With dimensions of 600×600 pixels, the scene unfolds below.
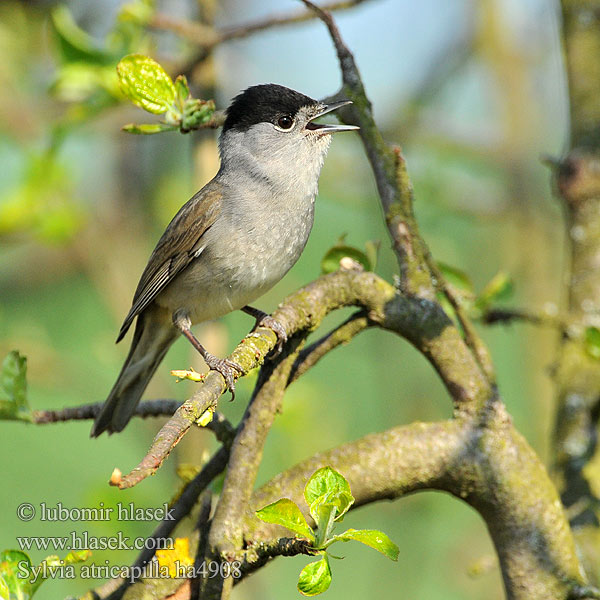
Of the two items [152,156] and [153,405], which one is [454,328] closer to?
[153,405]

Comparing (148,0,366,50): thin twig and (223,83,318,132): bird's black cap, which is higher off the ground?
(223,83,318,132): bird's black cap

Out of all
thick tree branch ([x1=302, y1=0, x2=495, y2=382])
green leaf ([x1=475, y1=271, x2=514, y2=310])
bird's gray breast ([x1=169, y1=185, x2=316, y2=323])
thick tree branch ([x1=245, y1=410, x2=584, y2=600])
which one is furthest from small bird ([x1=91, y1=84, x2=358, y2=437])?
thick tree branch ([x1=245, y1=410, x2=584, y2=600])

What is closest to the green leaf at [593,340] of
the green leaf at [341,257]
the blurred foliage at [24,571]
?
the green leaf at [341,257]

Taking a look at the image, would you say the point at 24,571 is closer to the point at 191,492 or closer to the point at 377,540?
the point at 191,492

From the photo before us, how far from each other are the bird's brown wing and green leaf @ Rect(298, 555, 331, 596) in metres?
1.99

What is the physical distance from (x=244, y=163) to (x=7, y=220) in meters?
1.31

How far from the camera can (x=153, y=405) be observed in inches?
92.9

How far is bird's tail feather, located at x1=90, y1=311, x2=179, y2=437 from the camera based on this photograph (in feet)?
10.0

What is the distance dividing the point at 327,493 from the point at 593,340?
1.51 metres

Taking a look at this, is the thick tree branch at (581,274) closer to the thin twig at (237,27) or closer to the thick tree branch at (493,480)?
the thick tree branch at (493,480)

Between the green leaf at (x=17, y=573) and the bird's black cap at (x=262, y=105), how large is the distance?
235cm

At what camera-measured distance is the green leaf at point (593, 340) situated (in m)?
2.64

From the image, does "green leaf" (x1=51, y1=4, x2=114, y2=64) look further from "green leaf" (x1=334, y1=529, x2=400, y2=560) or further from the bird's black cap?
"green leaf" (x1=334, y1=529, x2=400, y2=560)

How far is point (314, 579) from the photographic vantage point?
146 centimetres
